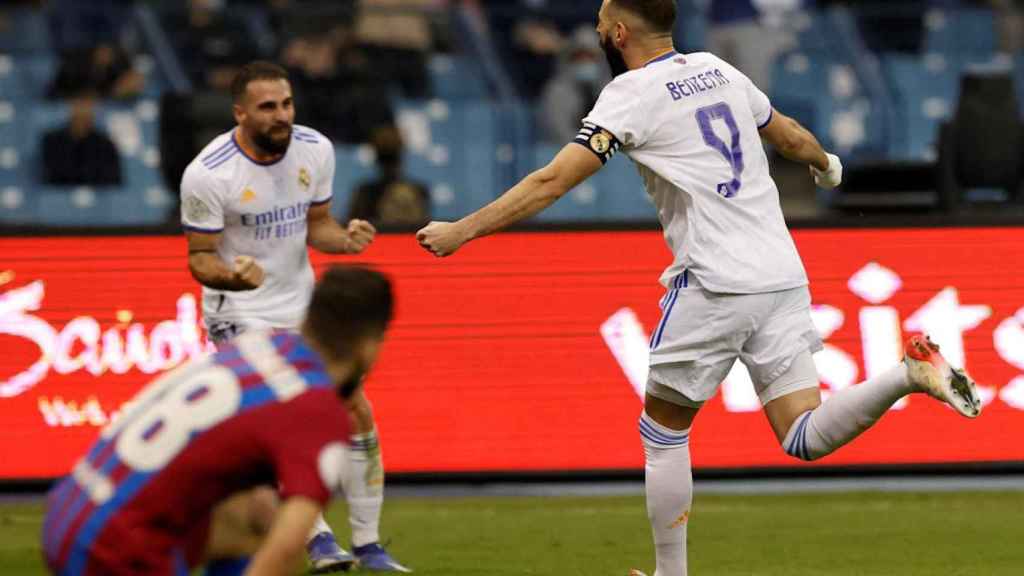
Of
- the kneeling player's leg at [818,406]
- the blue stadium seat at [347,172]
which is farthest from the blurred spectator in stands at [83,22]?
the kneeling player's leg at [818,406]

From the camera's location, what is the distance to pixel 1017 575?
7.06m

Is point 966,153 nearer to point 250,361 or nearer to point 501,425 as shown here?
point 501,425

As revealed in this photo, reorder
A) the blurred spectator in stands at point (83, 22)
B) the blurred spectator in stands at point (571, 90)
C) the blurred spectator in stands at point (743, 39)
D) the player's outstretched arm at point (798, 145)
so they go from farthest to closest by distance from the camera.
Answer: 1. the blurred spectator in stands at point (743, 39)
2. the blurred spectator in stands at point (83, 22)
3. the blurred spectator in stands at point (571, 90)
4. the player's outstretched arm at point (798, 145)

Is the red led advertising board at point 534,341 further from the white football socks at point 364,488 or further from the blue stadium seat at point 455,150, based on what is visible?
the blue stadium seat at point 455,150

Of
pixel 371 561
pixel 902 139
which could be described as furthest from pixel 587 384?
pixel 902 139

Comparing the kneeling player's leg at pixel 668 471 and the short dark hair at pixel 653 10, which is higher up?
the short dark hair at pixel 653 10

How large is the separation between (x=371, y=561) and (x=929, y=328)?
150 inches

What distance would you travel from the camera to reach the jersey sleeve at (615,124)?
6016 mm

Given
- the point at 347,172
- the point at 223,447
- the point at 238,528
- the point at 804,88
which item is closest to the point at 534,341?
the point at 347,172

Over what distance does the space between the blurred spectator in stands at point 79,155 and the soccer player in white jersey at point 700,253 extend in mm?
6476

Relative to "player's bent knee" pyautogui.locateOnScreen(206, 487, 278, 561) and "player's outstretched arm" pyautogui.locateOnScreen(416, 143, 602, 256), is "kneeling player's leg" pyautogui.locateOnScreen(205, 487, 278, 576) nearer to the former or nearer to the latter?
"player's bent knee" pyautogui.locateOnScreen(206, 487, 278, 561)

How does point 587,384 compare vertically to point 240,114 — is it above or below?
below

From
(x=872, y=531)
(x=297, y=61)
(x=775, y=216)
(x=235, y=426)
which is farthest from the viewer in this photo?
(x=297, y=61)

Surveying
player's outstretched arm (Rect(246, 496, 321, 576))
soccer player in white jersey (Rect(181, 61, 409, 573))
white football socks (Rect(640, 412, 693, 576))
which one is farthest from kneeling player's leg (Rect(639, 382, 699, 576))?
player's outstretched arm (Rect(246, 496, 321, 576))
